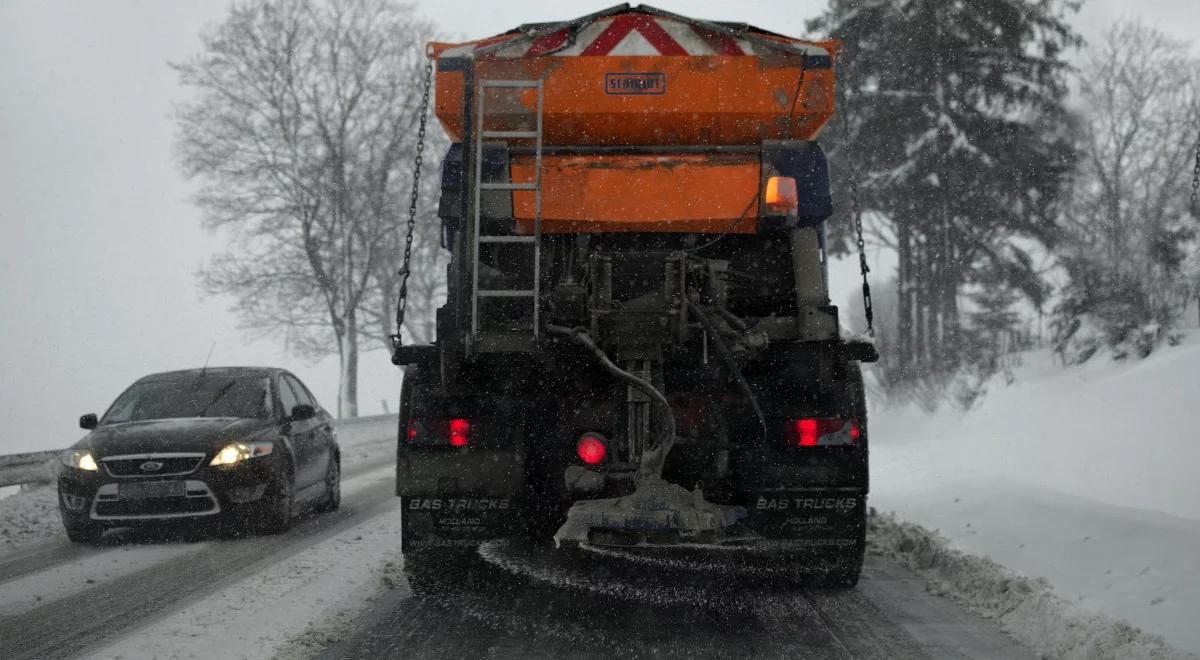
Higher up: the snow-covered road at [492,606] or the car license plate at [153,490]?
the car license plate at [153,490]

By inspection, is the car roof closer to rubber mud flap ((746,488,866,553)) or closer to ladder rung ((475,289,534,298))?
ladder rung ((475,289,534,298))

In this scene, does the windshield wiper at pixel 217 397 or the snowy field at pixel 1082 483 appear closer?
the snowy field at pixel 1082 483

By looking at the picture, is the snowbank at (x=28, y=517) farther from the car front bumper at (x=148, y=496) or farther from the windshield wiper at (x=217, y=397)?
the windshield wiper at (x=217, y=397)

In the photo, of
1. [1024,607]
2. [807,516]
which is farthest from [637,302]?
[1024,607]

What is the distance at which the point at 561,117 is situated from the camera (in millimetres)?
6723

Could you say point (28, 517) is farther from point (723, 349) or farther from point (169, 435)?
point (723, 349)

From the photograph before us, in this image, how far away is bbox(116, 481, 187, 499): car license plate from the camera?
933 cm

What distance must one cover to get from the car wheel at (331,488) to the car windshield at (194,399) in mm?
1125

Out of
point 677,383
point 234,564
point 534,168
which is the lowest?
point 234,564

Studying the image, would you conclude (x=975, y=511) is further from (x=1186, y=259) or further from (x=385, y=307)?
(x=385, y=307)

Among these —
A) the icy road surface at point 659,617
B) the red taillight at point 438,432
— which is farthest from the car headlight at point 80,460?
the red taillight at point 438,432

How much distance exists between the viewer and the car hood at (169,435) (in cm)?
952

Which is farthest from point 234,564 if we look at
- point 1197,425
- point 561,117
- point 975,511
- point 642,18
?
point 1197,425

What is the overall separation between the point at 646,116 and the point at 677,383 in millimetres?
1549
